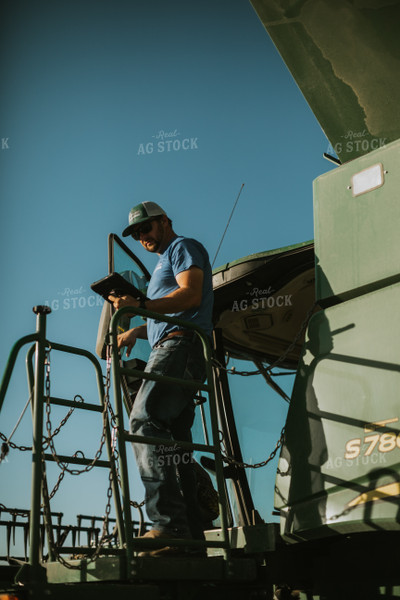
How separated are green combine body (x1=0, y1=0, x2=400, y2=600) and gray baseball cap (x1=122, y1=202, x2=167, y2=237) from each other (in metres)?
0.75

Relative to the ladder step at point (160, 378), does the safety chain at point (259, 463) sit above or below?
below

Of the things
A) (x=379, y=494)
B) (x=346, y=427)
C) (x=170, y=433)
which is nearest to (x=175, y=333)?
(x=170, y=433)

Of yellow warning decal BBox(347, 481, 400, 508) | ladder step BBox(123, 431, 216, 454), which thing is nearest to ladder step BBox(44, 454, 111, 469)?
ladder step BBox(123, 431, 216, 454)

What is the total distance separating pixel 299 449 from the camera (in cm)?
407

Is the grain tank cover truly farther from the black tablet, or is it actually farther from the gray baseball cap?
the black tablet

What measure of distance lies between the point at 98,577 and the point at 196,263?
2.00 meters

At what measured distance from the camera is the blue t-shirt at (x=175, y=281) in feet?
15.1

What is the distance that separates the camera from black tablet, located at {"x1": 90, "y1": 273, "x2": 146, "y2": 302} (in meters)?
4.46

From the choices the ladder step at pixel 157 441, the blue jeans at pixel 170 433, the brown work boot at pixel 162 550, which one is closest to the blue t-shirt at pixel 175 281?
the blue jeans at pixel 170 433

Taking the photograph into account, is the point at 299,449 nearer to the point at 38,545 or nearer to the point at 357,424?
the point at 357,424

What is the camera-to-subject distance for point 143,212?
4914 mm

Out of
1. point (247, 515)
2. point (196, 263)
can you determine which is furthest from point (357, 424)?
point (247, 515)

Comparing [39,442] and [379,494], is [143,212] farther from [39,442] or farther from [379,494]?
[379,494]

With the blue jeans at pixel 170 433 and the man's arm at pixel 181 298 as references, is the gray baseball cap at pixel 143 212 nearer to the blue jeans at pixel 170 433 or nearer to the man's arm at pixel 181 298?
the man's arm at pixel 181 298
